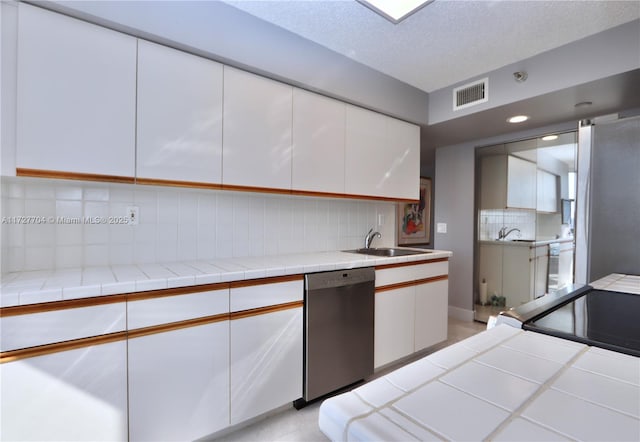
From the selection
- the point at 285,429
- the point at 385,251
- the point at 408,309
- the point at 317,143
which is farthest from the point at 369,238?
the point at 285,429

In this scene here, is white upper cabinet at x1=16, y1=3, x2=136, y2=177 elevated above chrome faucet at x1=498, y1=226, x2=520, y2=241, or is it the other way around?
white upper cabinet at x1=16, y1=3, x2=136, y2=177

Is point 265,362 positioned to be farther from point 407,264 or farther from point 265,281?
point 407,264

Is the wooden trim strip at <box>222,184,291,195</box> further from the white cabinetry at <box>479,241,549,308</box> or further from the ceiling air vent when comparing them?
the white cabinetry at <box>479,241,549,308</box>

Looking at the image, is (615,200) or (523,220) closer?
(615,200)

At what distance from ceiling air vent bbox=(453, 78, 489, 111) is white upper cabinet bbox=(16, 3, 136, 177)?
8.00 feet

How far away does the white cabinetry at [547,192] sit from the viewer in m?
3.05

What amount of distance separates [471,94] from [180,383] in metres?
2.92

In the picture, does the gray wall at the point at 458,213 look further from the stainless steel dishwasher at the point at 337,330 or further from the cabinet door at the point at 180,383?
the cabinet door at the point at 180,383

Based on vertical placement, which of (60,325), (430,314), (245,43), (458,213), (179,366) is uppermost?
(245,43)

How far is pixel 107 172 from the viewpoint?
1.48m

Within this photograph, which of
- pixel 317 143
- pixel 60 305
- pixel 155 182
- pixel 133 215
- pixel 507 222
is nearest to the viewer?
pixel 60 305

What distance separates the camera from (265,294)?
1.67 meters

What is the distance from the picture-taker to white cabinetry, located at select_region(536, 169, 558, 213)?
305 centimetres

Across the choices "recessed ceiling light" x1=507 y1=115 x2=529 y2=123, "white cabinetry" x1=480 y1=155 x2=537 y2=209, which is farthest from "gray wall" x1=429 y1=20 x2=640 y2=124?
"white cabinetry" x1=480 y1=155 x2=537 y2=209
